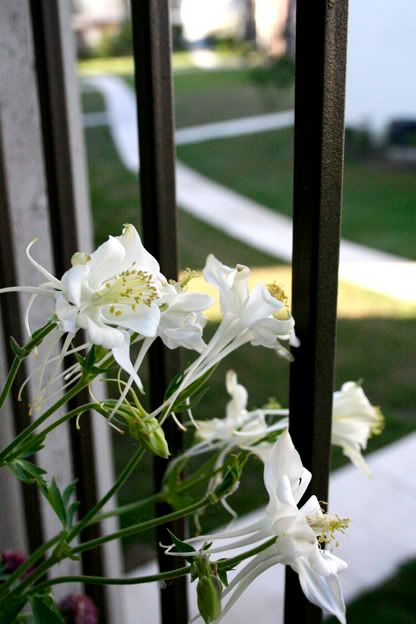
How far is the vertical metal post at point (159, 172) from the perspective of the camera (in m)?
0.76

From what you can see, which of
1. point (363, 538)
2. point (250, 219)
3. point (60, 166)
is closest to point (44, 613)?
point (60, 166)

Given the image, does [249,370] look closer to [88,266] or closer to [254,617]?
[254,617]

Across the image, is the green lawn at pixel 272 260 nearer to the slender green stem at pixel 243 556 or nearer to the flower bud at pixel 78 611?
the slender green stem at pixel 243 556

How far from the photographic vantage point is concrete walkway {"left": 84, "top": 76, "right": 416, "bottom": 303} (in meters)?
4.83

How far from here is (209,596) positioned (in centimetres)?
50

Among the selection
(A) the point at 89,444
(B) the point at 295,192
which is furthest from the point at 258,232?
(B) the point at 295,192

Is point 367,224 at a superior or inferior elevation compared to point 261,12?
inferior

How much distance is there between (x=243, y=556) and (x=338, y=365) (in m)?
3.17

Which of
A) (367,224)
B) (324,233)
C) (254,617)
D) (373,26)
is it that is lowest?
(367,224)

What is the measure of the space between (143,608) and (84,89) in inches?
464

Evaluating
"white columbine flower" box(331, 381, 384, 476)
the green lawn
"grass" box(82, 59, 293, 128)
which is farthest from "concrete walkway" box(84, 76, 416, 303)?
"white columbine flower" box(331, 381, 384, 476)

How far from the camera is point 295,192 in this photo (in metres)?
0.60

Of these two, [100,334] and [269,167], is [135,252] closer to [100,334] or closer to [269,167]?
[100,334]

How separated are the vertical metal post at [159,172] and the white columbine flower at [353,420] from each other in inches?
6.2
